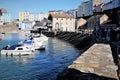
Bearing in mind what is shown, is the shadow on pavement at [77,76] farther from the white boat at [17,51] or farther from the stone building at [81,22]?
the stone building at [81,22]

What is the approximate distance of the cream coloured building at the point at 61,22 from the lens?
128750 millimetres

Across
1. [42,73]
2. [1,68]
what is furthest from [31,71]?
[1,68]

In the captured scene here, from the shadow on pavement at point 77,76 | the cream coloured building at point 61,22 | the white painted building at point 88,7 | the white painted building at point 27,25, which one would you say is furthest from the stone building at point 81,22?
the shadow on pavement at point 77,76

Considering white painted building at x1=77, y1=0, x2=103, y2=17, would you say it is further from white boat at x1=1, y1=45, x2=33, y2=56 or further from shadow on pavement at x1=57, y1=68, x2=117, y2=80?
shadow on pavement at x1=57, y1=68, x2=117, y2=80

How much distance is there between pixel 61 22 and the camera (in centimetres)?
13138

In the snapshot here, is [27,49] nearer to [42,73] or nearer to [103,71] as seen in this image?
[42,73]

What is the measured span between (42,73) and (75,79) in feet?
44.4

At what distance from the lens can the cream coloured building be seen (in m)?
129

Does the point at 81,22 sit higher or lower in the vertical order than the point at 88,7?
lower

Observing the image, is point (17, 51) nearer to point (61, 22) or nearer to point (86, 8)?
point (61, 22)

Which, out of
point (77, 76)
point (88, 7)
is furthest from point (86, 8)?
point (77, 76)

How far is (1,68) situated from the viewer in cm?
2917

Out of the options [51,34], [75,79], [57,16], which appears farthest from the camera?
[57,16]

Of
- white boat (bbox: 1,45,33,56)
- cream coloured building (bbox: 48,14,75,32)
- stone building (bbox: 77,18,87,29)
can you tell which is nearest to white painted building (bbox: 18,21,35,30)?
cream coloured building (bbox: 48,14,75,32)
